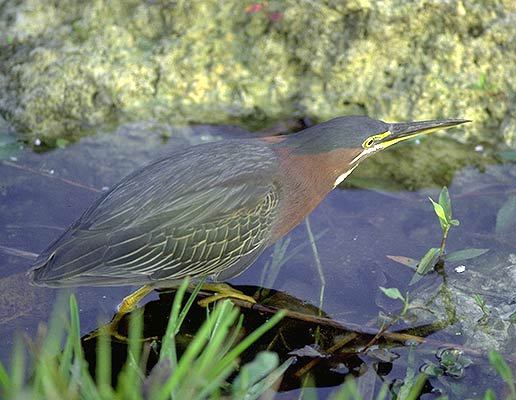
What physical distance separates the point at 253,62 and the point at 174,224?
1843 mm

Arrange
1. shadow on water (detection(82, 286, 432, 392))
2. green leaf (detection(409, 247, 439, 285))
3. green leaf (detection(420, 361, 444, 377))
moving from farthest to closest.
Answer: green leaf (detection(409, 247, 439, 285)) → shadow on water (detection(82, 286, 432, 392)) → green leaf (detection(420, 361, 444, 377))

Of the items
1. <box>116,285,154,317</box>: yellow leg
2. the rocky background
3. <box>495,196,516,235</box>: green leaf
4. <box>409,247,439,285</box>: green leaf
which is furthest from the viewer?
the rocky background

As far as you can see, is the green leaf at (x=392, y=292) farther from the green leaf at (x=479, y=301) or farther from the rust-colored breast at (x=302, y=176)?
the rust-colored breast at (x=302, y=176)

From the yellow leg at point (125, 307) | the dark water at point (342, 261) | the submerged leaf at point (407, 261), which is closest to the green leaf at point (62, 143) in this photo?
the dark water at point (342, 261)

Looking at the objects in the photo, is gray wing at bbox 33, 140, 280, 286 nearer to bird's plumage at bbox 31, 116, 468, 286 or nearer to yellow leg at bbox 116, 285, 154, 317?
bird's plumage at bbox 31, 116, 468, 286

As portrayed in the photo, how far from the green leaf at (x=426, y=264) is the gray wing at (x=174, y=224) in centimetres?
79

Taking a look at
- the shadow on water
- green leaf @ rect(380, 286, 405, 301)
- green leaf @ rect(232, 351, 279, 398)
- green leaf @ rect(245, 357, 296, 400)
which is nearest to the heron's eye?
green leaf @ rect(380, 286, 405, 301)

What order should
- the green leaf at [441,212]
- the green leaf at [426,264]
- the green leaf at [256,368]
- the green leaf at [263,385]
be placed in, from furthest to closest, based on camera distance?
the green leaf at [426,264], the green leaf at [441,212], the green leaf at [263,385], the green leaf at [256,368]

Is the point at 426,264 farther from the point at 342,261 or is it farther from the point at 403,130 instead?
the point at 403,130

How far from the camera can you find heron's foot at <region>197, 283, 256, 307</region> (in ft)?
13.9

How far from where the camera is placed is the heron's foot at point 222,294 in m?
4.25

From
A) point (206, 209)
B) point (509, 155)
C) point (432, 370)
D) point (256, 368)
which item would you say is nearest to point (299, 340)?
point (432, 370)

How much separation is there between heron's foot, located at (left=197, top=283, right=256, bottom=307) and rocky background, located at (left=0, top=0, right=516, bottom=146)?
134 centimetres

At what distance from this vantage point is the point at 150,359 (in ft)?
12.8
